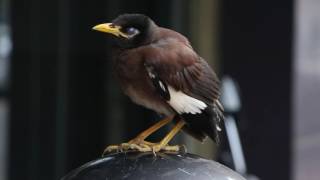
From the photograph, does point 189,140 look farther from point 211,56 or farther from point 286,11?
point 286,11

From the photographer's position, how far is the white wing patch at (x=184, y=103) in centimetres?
290

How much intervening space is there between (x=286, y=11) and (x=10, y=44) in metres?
2.46

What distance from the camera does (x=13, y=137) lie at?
7.81 m

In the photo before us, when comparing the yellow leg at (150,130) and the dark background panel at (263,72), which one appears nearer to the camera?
the yellow leg at (150,130)

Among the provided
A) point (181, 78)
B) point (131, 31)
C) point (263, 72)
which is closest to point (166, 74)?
point (181, 78)

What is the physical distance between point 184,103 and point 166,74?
0.12 m

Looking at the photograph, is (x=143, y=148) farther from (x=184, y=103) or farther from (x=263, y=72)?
(x=263, y=72)

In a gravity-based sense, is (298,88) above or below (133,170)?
below

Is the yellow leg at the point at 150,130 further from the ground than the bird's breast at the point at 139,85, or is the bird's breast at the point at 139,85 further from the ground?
the bird's breast at the point at 139,85

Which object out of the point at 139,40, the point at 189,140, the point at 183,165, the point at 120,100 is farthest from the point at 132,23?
the point at 120,100

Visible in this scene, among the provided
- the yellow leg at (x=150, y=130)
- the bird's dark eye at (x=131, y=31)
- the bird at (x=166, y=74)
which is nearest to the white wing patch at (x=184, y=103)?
the bird at (x=166, y=74)

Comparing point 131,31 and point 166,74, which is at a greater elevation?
point 131,31

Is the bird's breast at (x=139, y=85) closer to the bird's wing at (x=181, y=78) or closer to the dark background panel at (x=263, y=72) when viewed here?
the bird's wing at (x=181, y=78)

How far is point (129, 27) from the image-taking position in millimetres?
2902
